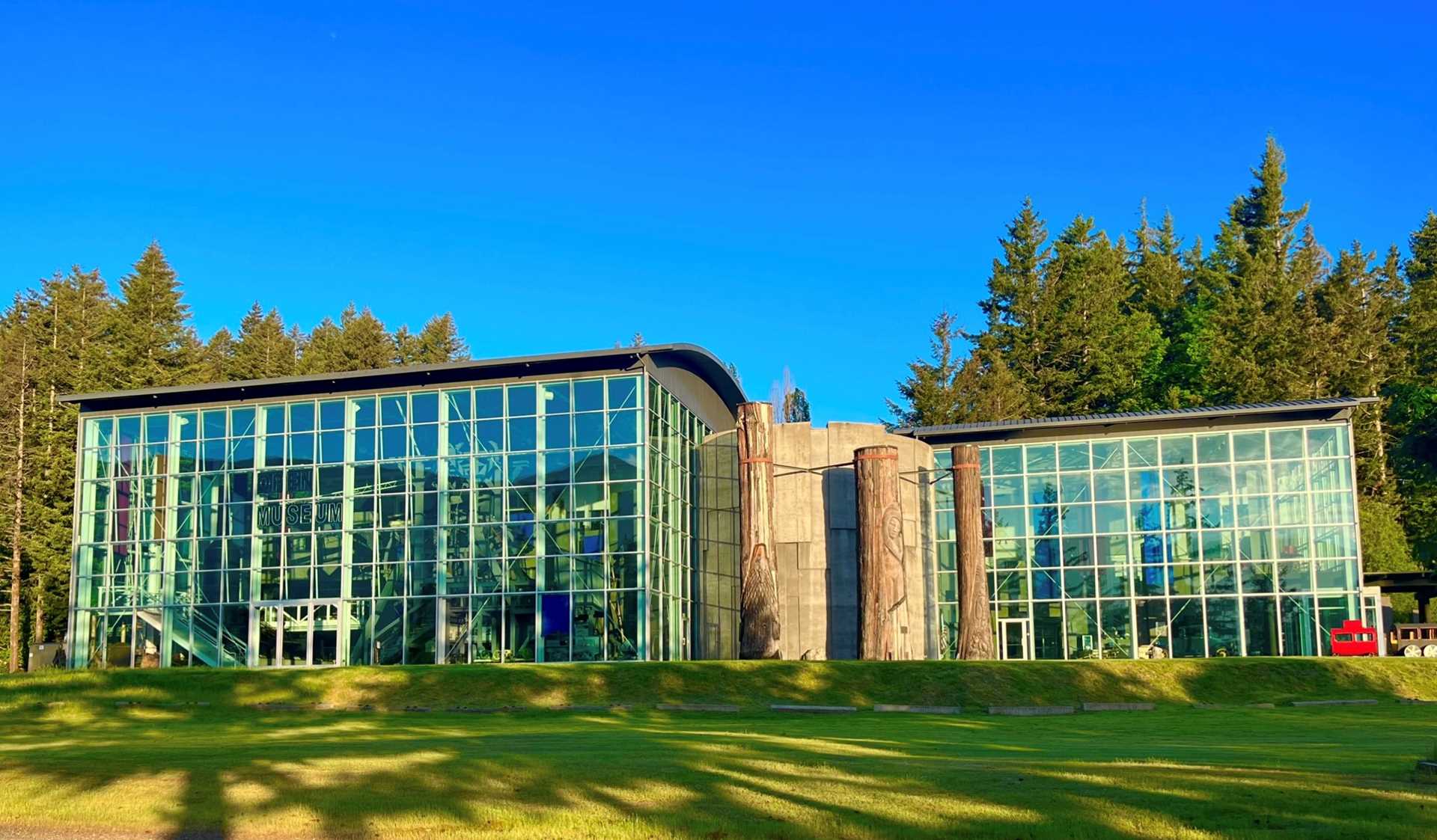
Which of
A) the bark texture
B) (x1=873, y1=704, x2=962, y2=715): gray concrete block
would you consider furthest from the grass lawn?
the bark texture

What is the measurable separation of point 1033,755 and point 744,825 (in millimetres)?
6314

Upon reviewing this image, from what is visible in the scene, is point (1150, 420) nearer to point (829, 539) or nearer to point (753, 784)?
point (829, 539)

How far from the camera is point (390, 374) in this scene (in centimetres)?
4184

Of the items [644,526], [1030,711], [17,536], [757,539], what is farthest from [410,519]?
[17,536]

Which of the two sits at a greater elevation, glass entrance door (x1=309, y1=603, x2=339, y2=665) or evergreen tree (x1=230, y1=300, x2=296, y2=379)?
evergreen tree (x1=230, y1=300, x2=296, y2=379)

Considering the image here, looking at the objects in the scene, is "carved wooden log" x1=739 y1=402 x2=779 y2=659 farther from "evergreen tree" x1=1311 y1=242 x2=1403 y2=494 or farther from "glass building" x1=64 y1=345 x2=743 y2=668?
"evergreen tree" x1=1311 y1=242 x2=1403 y2=494

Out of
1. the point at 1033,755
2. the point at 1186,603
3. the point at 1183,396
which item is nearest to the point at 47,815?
the point at 1033,755

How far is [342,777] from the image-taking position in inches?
619

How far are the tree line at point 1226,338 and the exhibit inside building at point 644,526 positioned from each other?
1463cm

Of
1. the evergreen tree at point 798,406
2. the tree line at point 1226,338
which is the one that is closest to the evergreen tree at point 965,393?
the tree line at point 1226,338

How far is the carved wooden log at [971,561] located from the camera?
3928 centimetres

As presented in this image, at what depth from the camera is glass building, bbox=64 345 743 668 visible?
39938 millimetres

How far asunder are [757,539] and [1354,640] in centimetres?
1811

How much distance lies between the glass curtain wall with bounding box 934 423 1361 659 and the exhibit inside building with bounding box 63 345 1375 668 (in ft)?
0.25
